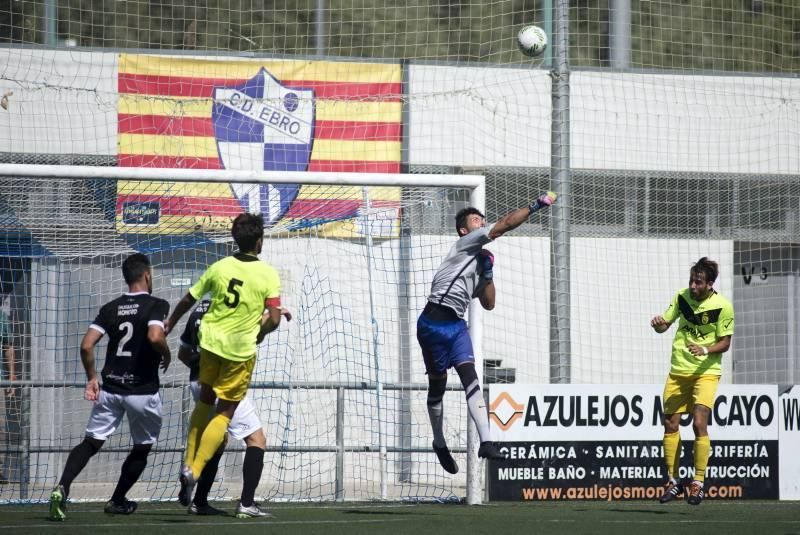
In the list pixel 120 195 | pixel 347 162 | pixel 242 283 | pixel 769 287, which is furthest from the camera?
pixel 769 287

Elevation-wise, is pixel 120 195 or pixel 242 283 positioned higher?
Answer: pixel 120 195

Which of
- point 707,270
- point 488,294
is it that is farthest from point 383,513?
point 707,270

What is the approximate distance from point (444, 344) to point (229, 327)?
1.83 metres

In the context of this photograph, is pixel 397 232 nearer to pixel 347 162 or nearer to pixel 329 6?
pixel 347 162

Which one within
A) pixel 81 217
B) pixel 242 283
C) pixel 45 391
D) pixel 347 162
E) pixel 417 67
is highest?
pixel 417 67

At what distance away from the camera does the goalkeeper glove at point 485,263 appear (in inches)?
345

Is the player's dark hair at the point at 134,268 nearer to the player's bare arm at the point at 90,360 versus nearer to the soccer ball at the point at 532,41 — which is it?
the player's bare arm at the point at 90,360

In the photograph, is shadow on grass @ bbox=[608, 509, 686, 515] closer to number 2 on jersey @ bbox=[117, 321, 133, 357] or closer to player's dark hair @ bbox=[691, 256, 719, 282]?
player's dark hair @ bbox=[691, 256, 719, 282]

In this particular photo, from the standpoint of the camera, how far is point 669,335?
45.6 feet

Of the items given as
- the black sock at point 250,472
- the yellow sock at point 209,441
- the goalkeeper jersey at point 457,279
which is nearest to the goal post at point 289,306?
the goalkeeper jersey at point 457,279

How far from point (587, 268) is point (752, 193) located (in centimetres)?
211

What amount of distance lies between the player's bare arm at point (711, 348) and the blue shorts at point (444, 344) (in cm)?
201

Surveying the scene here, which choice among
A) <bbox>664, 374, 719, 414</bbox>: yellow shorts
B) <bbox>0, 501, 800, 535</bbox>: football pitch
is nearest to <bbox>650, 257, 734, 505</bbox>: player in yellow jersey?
<bbox>664, 374, 719, 414</bbox>: yellow shorts

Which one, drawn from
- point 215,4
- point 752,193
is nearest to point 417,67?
point 215,4
